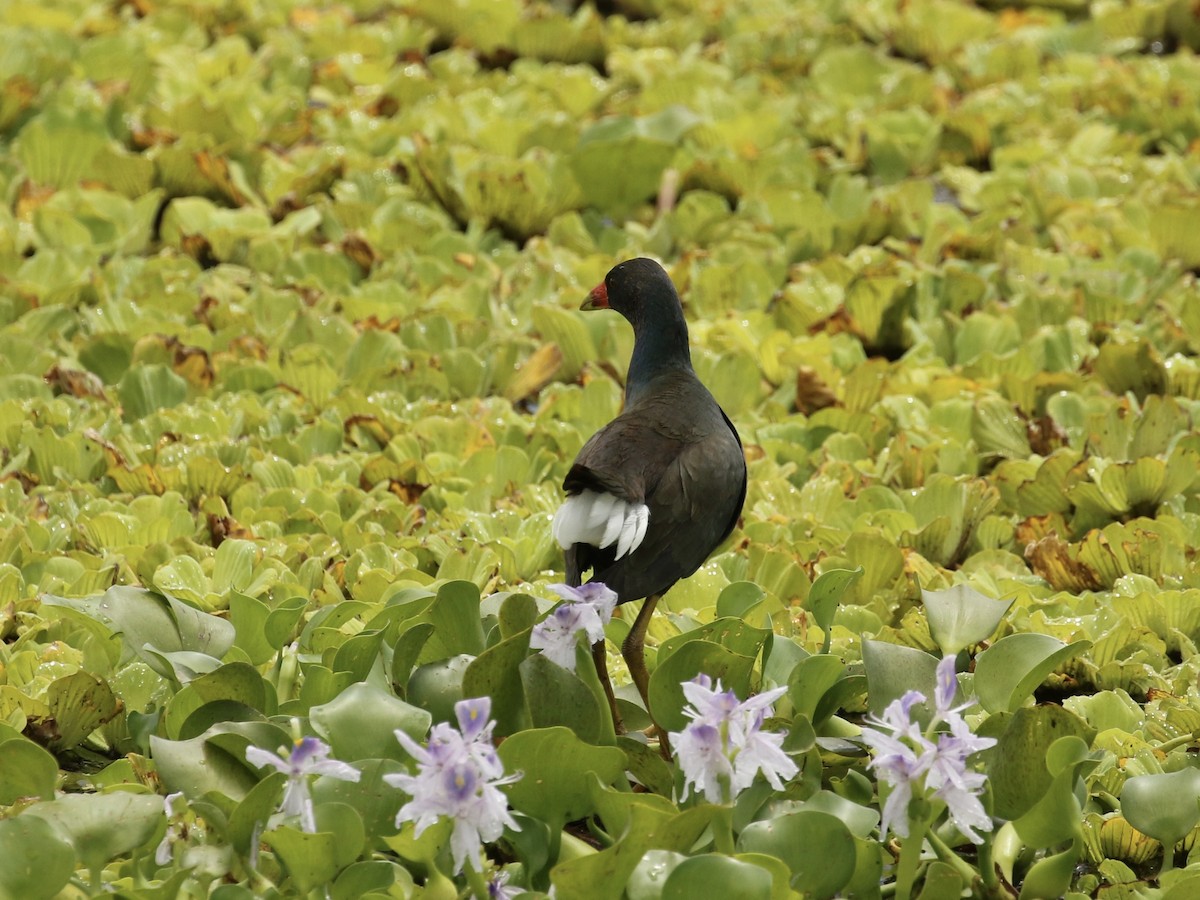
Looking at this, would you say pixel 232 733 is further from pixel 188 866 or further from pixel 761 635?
pixel 761 635

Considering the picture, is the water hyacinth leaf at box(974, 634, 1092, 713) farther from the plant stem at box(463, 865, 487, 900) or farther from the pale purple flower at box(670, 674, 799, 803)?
the plant stem at box(463, 865, 487, 900)

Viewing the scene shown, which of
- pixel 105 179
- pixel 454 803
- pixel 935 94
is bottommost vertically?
pixel 935 94

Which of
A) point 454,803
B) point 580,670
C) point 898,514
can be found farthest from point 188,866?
point 898,514

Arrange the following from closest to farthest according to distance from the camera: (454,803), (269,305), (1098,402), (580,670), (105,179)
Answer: (454,803)
(580,670)
(1098,402)
(269,305)
(105,179)

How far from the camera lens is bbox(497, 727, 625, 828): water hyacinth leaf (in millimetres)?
2232

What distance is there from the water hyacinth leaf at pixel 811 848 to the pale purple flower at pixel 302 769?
0.59 metres

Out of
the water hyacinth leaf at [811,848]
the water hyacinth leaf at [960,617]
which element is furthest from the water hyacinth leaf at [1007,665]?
the water hyacinth leaf at [811,848]

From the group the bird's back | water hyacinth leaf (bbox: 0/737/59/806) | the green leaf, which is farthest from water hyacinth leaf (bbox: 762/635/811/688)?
the green leaf

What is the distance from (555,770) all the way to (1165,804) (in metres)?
0.90

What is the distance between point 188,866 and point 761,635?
0.95 m

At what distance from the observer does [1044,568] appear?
348 centimetres

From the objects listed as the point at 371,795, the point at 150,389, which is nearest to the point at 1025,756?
the point at 371,795

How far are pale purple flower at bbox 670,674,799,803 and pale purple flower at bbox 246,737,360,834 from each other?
17.7 inches

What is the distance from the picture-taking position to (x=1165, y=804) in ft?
7.80
